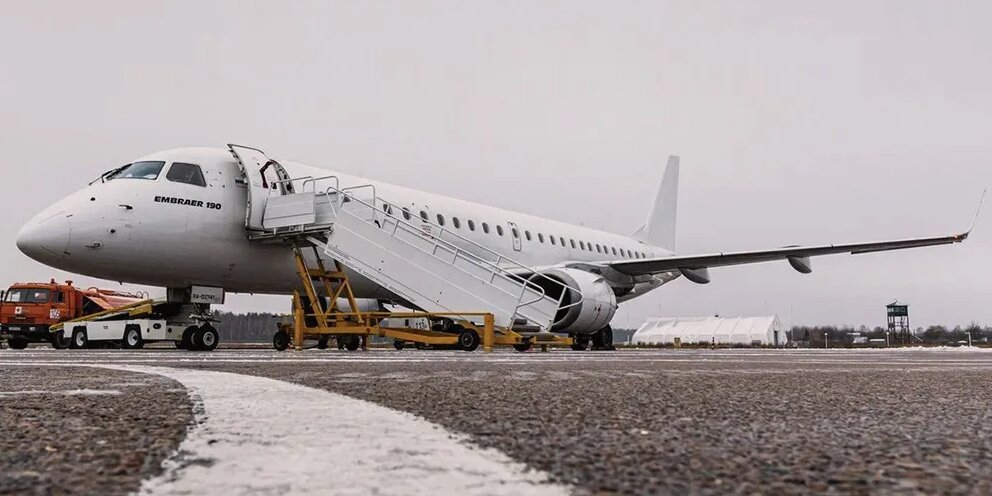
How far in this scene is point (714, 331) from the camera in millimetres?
53875

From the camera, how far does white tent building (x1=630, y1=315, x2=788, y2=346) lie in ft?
172

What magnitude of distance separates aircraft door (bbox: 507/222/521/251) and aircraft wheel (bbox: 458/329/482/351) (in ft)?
19.2

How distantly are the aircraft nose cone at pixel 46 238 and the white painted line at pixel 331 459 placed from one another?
Answer: 10660 mm

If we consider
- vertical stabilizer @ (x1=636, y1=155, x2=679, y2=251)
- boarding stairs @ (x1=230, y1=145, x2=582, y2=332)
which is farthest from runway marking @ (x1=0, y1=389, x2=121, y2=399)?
vertical stabilizer @ (x1=636, y1=155, x2=679, y2=251)

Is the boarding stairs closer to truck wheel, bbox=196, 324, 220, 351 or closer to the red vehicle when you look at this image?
truck wheel, bbox=196, 324, 220, 351

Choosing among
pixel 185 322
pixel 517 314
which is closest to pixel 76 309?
pixel 185 322

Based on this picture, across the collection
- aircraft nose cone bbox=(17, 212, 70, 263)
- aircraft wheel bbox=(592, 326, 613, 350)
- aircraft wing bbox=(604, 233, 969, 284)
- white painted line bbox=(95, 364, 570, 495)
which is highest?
aircraft wing bbox=(604, 233, 969, 284)

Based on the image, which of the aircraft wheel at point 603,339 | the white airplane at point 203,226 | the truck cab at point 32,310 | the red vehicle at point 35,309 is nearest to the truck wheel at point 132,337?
the white airplane at point 203,226

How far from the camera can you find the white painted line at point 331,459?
1.49 metres

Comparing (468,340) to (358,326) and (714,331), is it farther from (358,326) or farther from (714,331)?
(714,331)

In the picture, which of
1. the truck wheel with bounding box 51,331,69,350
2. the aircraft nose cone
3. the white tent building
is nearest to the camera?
the aircraft nose cone

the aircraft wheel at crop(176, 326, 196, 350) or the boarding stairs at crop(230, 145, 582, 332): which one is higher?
the boarding stairs at crop(230, 145, 582, 332)

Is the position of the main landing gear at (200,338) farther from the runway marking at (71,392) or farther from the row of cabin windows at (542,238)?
the runway marking at (71,392)

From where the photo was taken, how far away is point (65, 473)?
1632 millimetres
